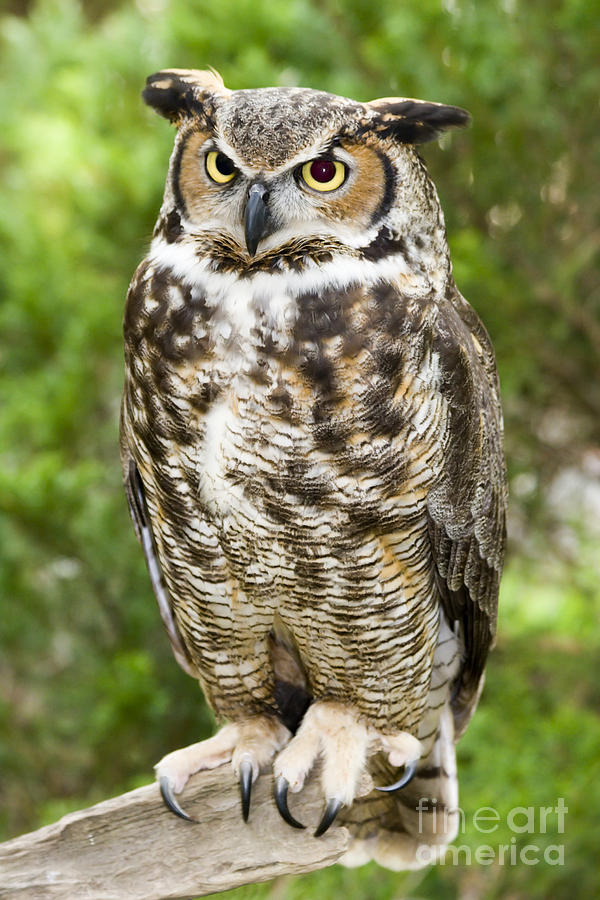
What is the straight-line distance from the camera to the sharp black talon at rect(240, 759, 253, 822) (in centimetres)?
153

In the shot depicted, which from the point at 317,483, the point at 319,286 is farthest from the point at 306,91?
the point at 317,483

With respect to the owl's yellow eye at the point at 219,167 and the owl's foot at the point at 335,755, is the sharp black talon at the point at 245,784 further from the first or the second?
the owl's yellow eye at the point at 219,167

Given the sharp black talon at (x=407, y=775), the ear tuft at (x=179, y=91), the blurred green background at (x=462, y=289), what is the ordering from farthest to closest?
the blurred green background at (x=462, y=289) → the sharp black talon at (x=407, y=775) → the ear tuft at (x=179, y=91)

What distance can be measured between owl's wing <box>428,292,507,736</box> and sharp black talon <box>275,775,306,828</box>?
0.40m

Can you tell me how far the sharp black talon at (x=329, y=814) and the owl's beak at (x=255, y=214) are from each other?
89cm

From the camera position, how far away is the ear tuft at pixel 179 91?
1.29 m

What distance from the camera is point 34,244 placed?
2.95 m

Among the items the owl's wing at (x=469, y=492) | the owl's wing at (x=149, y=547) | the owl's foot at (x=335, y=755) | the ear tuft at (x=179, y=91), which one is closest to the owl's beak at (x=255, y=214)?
the ear tuft at (x=179, y=91)

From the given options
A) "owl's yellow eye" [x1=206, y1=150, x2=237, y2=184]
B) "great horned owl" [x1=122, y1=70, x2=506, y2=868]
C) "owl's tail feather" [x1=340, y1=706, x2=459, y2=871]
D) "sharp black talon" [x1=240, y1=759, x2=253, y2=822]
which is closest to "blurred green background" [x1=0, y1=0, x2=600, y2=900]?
"owl's tail feather" [x1=340, y1=706, x2=459, y2=871]

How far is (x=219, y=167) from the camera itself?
1262 mm

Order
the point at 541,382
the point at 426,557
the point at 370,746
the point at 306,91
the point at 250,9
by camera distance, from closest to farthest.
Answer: the point at 306,91
the point at 426,557
the point at 370,746
the point at 250,9
the point at 541,382

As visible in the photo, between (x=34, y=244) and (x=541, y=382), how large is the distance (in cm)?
163

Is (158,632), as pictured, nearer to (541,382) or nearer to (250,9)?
(541,382)

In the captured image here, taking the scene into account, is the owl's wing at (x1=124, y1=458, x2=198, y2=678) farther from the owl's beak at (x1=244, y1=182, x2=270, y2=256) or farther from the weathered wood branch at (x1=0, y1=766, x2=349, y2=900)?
the owl's beak at (x1=244, y1=182, x2=270, y2=256)
